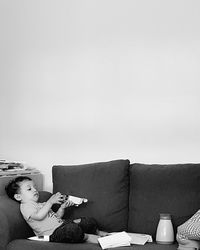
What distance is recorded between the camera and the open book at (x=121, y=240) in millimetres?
3064

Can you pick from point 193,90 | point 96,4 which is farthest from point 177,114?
point 96,4

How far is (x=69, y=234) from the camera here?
310cm

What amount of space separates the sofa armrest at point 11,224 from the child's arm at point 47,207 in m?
0.09

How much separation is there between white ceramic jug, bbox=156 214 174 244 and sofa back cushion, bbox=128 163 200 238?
9 cm

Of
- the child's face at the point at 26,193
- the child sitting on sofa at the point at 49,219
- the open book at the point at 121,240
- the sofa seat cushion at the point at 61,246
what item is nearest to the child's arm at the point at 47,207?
the child sitting on sofa at the point at 49,219

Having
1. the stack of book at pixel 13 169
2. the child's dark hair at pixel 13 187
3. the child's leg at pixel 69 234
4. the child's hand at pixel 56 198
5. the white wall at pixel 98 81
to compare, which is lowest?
the child's leg at pixel 69 234

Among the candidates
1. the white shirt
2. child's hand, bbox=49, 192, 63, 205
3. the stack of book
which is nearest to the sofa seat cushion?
the white shirt

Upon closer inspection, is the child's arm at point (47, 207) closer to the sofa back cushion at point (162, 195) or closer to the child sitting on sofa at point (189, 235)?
the sofa back cushion at point (162, 195)

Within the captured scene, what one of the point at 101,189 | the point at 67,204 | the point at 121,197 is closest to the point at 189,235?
the point at 121,197

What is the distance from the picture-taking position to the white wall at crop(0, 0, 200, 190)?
3.67 meters

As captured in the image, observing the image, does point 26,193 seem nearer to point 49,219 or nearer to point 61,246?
point 49,219

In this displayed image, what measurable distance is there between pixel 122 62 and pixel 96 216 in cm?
116

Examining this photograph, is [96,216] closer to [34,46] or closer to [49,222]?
[49,222]

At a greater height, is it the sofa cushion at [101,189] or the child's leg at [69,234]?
the sofa cushion at [101,189]
